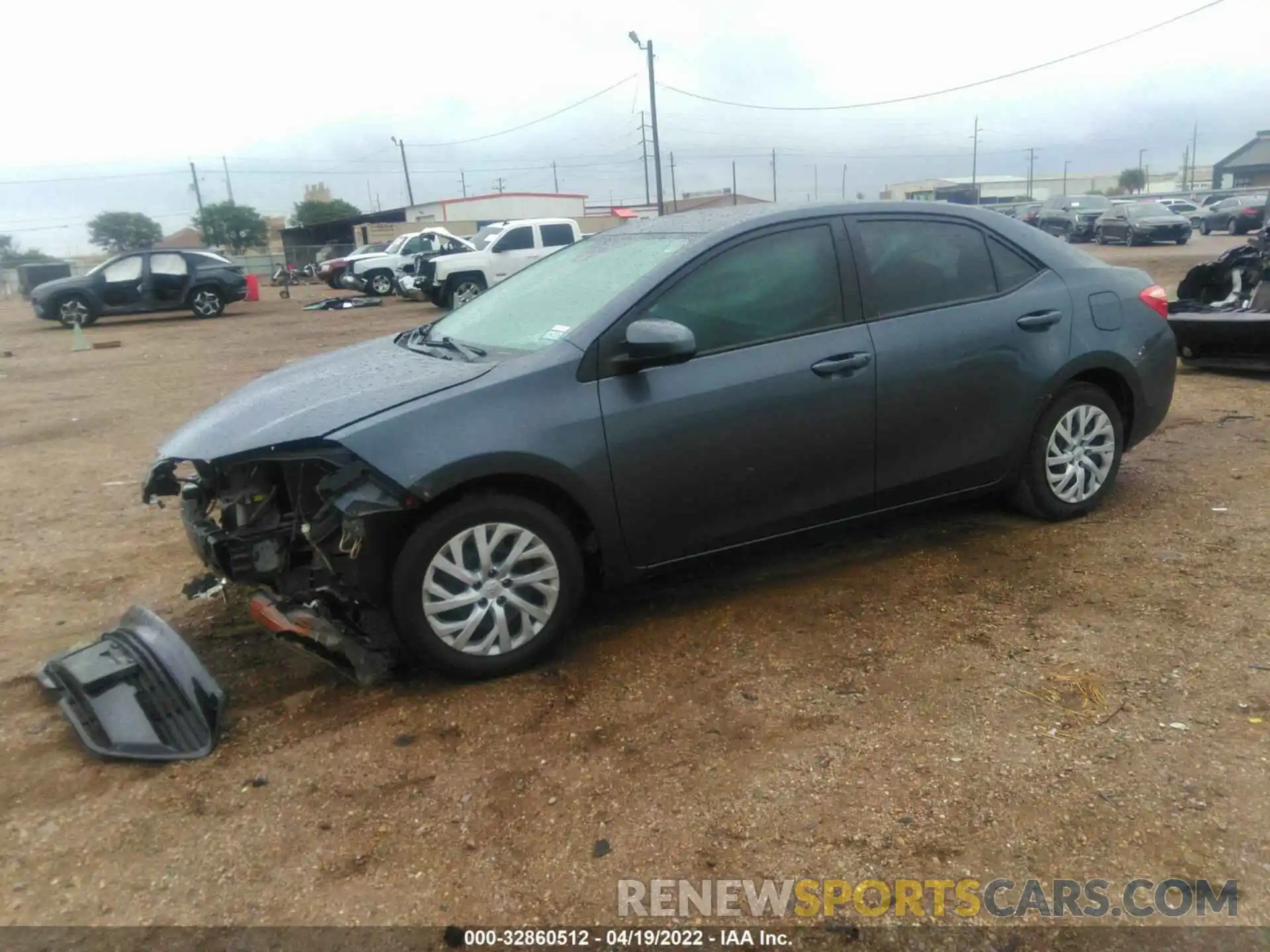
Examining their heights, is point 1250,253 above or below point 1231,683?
above

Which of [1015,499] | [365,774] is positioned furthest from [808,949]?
[1015,499]

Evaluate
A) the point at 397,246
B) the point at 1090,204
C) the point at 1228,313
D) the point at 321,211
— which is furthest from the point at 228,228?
the point at 1228,313

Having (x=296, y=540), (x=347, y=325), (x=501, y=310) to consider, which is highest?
(x=501, y=310)

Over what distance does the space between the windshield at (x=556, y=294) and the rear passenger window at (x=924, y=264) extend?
0.88 m

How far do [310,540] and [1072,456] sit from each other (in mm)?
3556

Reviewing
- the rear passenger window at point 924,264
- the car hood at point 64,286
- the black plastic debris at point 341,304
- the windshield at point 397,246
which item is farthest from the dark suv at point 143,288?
the rear passenger window at point 924,264

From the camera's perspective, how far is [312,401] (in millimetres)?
3643

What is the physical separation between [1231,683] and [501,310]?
127 inches

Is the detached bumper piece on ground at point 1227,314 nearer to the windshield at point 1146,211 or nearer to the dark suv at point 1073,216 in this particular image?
the windshield at point 1146,211

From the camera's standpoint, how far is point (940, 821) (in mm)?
2652

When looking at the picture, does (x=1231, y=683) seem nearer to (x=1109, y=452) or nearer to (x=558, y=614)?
(x=1109, y=452)

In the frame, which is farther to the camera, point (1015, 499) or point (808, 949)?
point (1015, 499)

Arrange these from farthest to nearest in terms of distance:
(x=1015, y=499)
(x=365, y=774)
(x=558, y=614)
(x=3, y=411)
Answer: (x=3, y=411) < (x=1015, y=499) < (x=558, y=614) < (x=365, y=774)

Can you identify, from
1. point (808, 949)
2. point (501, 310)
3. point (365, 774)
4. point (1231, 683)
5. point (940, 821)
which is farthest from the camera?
point (501, 310)
